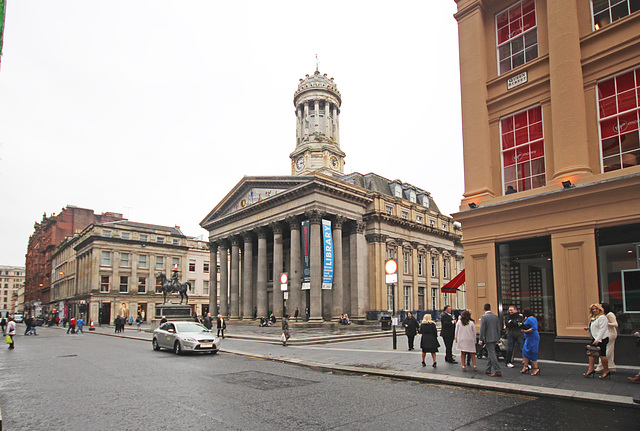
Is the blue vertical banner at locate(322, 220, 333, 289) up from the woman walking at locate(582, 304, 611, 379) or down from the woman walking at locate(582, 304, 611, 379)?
up

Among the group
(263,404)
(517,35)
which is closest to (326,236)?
(517,35)

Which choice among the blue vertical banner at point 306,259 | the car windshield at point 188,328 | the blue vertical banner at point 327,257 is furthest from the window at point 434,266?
the car windshield at point 188,328

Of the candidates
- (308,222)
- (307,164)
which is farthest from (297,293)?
(307,164)

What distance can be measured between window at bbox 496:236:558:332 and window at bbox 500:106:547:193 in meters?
2.16

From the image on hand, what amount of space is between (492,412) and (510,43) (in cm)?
1354

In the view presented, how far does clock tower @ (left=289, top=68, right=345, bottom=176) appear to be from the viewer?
54.3 metres

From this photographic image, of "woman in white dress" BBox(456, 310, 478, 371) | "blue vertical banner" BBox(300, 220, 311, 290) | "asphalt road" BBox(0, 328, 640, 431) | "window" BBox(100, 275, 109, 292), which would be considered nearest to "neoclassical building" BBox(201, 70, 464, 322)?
"blue vertical banner" BBox(300, 220, 311, 290)

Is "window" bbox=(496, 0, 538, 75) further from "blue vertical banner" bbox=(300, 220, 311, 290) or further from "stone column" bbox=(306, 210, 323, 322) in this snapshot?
"blue vertical banner" bbox=(300, 220, 311, 290)

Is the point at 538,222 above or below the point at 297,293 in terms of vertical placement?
above

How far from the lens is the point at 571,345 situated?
12641 millimetres

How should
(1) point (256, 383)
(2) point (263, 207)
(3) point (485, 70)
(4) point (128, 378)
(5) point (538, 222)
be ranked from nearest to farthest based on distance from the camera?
(1) point (256, 383) < (4) point (128, 378) < (5) point (538, 222) < (3) point (485, 70) < (2) point (263, 207)

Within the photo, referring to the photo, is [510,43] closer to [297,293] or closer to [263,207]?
[297,293]

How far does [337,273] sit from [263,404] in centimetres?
2996

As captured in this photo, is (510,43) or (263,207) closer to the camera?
(510,43)
